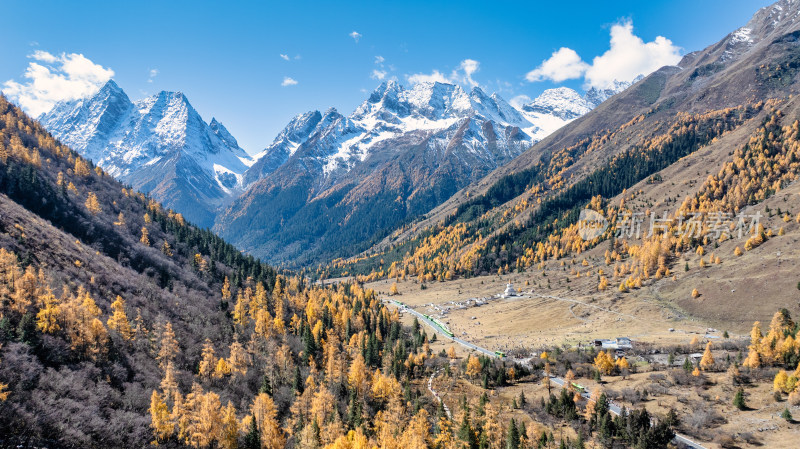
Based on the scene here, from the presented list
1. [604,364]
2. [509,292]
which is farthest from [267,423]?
[509,292]

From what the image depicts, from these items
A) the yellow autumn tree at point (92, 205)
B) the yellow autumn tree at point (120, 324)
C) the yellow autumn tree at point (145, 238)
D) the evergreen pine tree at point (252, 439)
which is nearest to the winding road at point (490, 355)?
the evergreen pine tree at point (252, 439)

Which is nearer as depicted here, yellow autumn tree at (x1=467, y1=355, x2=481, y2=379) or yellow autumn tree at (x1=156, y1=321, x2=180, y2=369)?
yellow autumn tree at (x1=156, y1=321, x2=180, y2=369)

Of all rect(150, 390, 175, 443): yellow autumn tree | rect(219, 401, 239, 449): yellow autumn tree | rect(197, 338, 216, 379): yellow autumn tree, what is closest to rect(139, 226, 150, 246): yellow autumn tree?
rect(197, 338, 216, 379): yellow autumn tree

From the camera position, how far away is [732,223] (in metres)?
168

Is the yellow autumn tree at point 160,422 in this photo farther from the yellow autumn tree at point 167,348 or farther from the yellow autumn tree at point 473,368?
the yellow autumn tree at point 473,368

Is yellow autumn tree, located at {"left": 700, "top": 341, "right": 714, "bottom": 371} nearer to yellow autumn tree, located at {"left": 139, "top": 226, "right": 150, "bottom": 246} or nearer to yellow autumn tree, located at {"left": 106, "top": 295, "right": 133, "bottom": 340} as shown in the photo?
yellow autumn tree, located at {"left": 106, "top": 295, "right": 133, "bottom": 340}

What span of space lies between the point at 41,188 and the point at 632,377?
614ft

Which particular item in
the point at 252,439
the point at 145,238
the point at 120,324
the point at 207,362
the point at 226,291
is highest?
the point at 145,238

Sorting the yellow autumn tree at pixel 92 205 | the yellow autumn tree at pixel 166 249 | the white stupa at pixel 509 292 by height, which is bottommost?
the white stupa at pixel 509 292

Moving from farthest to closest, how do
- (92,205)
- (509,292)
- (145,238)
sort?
(509,292) → (145,238) → (92,205)

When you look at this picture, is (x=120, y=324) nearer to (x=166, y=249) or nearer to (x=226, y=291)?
(x=226, y=291)

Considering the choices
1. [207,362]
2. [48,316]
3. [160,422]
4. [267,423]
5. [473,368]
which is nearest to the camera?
[160,422]

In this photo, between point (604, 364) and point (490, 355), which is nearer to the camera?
point (604, 364)

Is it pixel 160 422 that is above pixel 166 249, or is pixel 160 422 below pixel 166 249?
below
